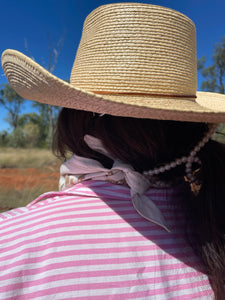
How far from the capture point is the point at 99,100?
0.77 metres

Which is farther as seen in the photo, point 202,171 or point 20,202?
point 20,202

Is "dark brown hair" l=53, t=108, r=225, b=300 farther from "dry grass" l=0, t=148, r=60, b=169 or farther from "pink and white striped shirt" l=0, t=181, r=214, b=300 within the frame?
"dry grass" l=0, t=148, r=60, b=169

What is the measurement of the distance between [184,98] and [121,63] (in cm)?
29

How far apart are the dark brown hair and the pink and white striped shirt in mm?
61

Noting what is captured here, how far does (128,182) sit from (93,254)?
0.88 feet

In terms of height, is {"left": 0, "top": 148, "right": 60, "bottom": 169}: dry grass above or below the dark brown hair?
below

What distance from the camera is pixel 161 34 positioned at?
96 cm

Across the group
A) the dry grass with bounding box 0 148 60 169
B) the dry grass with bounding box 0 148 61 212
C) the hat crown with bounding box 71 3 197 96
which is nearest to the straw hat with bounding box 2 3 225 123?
the hat crown with bounding box 71 3 197 96

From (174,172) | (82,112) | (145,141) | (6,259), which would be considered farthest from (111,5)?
(6,259)

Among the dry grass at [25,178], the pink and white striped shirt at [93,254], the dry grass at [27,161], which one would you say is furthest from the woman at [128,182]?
the dry grass at [27,161]

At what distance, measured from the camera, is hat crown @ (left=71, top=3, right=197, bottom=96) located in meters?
0.94

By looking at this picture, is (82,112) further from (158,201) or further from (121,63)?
(158,201)

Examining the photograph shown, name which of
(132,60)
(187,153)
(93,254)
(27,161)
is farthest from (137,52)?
(27,161)

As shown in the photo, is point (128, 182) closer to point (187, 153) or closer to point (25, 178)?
point (187, 153)
